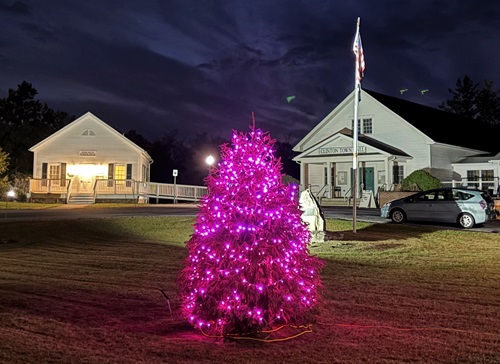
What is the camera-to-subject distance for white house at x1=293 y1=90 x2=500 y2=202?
3153 cm

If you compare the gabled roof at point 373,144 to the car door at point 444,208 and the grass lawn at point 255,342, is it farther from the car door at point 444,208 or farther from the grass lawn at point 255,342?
the grass lawn at point 255,342

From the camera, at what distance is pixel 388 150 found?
31.2 m

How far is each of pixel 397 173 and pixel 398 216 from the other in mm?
13875

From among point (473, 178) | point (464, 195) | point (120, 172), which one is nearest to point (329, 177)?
point (473, 178)

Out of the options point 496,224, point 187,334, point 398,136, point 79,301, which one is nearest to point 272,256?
point 187,334

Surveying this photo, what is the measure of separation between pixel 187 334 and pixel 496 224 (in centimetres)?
1683

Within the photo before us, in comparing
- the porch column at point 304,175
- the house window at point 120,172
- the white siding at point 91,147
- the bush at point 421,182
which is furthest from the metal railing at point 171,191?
the bush at point 421,182

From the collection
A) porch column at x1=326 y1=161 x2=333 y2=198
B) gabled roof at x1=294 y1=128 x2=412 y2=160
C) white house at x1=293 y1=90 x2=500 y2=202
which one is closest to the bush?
white house at x1=293 y1=90 x2=500 y2=202

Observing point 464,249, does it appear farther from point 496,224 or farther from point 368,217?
point 368,217

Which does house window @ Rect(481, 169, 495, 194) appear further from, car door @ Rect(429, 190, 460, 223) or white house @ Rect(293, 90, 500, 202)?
car door @ Rect(429, 190, 460, 223)

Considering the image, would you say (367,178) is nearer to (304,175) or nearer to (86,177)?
(304,175)

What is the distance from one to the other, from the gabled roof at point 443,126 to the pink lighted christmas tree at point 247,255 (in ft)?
94.0

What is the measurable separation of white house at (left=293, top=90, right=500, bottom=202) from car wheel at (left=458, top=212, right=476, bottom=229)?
1156 cm

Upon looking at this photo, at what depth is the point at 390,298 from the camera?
288 inches
